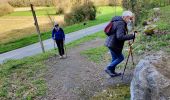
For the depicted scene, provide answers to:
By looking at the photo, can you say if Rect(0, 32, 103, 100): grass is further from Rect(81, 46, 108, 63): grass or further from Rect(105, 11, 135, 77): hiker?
Rect(105, 11, 135, 77): hiker

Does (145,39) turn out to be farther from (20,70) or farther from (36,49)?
(36,49)

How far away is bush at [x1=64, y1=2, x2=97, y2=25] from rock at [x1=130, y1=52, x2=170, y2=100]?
122 feet

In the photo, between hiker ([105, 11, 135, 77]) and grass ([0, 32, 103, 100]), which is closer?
hiker ([105, 11, 135, 77])

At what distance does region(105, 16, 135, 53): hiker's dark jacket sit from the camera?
933cm

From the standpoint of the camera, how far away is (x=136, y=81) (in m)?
7.11

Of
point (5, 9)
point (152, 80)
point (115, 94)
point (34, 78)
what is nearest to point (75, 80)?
point (34, 78)

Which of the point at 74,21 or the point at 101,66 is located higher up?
the point at 101,66

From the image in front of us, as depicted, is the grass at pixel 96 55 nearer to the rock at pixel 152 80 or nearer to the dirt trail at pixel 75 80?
the dirt trail at pixel 75 80

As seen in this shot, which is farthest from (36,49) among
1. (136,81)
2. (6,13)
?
(6,13)

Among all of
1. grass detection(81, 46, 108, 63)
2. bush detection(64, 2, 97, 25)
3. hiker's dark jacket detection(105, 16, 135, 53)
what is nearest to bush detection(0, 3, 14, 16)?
bush detection(64, 2, 97, 25)

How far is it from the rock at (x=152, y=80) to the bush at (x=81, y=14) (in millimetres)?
37060

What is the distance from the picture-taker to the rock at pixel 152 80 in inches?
263

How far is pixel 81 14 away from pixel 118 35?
36571 millimetres

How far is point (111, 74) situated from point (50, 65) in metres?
3.96
